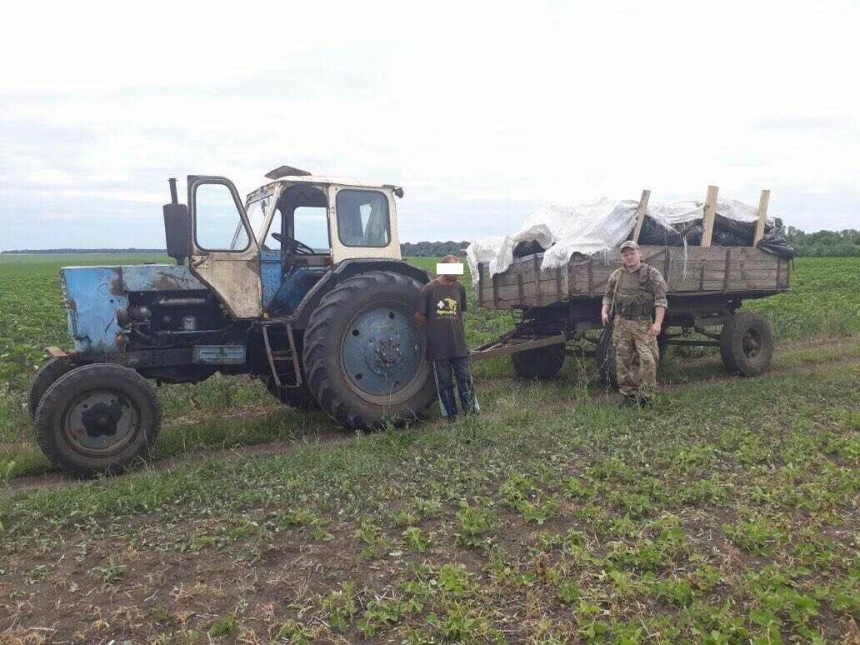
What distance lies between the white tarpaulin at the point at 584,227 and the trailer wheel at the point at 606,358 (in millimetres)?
990

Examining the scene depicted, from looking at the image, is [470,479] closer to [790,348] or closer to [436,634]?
[436,634]

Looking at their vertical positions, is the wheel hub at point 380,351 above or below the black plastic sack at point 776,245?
below

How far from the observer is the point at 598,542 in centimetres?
411

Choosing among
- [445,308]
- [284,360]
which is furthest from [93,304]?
[445,308]

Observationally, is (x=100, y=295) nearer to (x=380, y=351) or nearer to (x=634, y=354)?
(x=380, y=351)

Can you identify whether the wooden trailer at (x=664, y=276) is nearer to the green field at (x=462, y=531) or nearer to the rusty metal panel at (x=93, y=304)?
the green field at (x=462, y=531)

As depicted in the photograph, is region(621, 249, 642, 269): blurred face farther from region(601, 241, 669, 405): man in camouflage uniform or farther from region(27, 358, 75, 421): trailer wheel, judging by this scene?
region(27, 358, 75, 421): trailer wheel

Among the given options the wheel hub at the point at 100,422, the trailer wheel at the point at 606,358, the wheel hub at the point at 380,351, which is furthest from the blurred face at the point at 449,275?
the wheel hub at the point at 100,422

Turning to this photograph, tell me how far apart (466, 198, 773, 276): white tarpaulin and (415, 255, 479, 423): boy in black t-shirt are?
1.66m

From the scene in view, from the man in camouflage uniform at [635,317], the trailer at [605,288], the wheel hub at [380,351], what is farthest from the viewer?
the trailer at [605,288]

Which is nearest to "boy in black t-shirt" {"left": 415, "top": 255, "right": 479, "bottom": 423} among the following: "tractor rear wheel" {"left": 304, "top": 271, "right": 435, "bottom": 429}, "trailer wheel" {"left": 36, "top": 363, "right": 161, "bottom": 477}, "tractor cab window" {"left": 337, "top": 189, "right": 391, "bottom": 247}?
"tractor rear wheel" {"left": 304, "top": 271, "right": 435, "bottom": 429}

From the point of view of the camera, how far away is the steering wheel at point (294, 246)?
714cm

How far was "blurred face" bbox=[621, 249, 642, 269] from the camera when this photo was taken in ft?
25.4

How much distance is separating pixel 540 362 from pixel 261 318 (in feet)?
13.3
